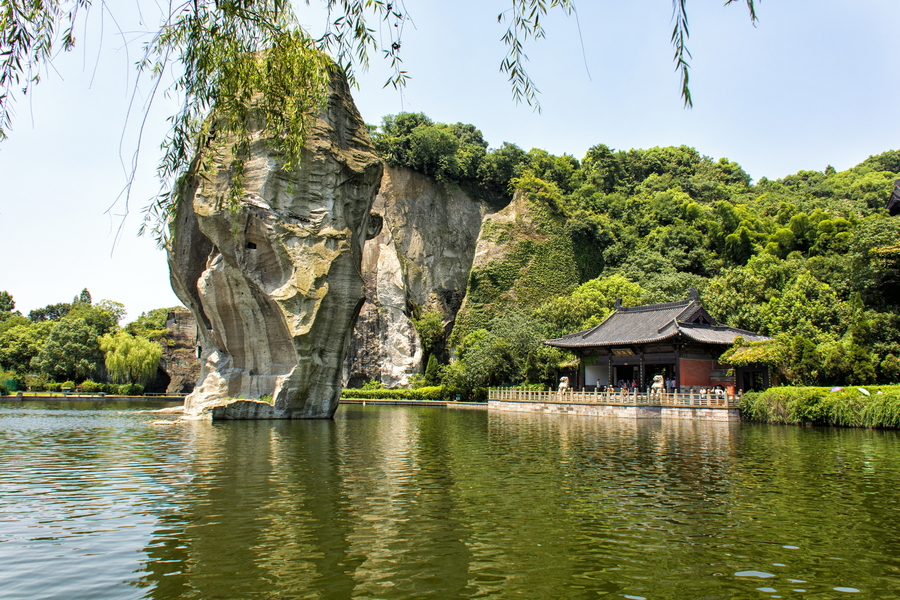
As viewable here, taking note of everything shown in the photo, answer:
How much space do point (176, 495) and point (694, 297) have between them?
98.0ft

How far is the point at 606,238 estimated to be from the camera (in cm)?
5581

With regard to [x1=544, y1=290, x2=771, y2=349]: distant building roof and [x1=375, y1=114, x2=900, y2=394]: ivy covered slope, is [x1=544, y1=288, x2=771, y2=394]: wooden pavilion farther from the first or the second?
[x1=375, y1=114, x2=900, y2=394]: ivy covered slope

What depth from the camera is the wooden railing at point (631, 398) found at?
28.3m

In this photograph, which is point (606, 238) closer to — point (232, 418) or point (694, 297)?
point (694, 297)

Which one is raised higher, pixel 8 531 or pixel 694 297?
pixel 694 297

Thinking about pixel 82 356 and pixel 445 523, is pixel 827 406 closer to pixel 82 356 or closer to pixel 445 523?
pixel 445 523

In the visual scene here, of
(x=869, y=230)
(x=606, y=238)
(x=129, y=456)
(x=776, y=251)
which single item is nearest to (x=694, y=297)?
(x=869, y=230)

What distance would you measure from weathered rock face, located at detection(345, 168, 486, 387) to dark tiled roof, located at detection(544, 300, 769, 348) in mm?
20094

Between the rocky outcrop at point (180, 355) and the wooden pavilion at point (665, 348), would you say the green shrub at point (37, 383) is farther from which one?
the wooden pavilion at point (665, 348)

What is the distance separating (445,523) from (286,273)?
62.9ft

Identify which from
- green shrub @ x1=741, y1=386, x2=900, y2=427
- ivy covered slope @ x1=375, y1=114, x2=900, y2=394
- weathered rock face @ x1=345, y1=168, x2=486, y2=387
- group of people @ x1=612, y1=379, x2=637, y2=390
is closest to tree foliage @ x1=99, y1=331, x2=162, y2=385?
weathered rock face @ x1=345, y1=168, x2=486, y2=387

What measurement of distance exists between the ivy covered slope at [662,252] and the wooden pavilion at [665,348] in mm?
2235

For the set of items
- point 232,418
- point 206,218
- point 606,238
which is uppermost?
point 606,238

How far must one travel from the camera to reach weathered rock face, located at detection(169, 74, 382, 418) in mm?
24750
